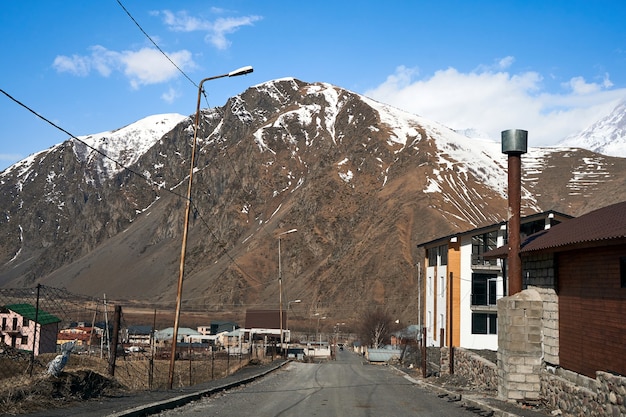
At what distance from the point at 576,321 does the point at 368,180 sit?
5602 inches

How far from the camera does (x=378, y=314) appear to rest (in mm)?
107500

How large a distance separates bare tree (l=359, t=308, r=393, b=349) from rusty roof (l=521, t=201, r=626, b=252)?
7356 centimetres

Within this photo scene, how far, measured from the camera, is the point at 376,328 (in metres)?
97.9

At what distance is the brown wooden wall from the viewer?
16703 millimetres

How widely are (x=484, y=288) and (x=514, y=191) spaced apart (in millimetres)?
32845

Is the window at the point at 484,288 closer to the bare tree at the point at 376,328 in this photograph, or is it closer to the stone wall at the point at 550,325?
the stone wall at the point at 550,325

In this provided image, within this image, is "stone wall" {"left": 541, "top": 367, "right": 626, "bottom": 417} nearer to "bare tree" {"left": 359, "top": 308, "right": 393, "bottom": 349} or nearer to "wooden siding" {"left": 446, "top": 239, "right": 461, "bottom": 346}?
"wooden siding" {"left": 446, "top": 239, "right": 461, "bottom": 346}

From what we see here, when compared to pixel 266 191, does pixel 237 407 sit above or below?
below

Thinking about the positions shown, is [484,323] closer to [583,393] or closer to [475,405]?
[475,405]

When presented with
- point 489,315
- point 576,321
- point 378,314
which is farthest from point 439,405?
point 378,314

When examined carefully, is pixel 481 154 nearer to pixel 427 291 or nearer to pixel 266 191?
pixel 266 191

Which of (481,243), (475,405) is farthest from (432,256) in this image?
(475,405)

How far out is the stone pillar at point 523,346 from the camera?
844 inches

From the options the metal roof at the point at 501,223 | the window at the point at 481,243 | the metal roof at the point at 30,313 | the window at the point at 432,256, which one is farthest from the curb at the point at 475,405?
the metal roof at the point at 30,313
